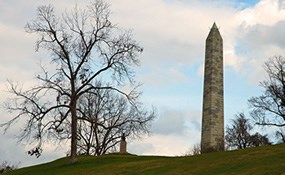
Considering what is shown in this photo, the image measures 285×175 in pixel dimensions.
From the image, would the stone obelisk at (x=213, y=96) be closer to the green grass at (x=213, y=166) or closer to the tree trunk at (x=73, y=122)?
the green grass at (x=213, y=166)

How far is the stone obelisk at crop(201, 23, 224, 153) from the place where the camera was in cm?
3875

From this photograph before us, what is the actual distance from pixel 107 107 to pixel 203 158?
112ft

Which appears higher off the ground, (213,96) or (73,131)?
(213,96)

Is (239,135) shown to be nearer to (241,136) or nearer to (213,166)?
(241,136)

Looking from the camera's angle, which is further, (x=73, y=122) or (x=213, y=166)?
(x=73, y=122)

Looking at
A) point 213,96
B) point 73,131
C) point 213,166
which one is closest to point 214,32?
point 213,96

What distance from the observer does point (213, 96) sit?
128 feet

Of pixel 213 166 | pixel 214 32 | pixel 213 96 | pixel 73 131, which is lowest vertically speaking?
pixel 213 166

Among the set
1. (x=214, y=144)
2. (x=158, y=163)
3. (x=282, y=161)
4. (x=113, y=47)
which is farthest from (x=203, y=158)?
(x=113, y=47)

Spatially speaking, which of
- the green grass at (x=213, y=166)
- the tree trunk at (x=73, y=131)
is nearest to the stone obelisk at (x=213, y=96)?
the green grass at (x=213, y=166)

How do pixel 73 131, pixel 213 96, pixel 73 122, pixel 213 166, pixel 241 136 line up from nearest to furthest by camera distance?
1. pixel 213 166
2. pixel 73 131
3. pixel 73 122
4. pixel 213 96
5. pixel 241 136

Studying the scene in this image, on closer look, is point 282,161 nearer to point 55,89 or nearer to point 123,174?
point 123,174

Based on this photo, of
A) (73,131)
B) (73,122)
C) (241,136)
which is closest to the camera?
(73,131)

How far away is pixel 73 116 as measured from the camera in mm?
36719
